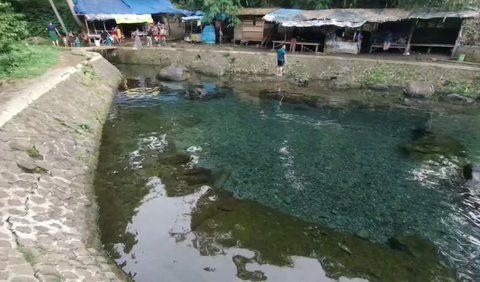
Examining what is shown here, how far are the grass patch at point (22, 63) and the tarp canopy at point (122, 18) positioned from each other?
11.3m

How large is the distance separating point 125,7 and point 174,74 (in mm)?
13440

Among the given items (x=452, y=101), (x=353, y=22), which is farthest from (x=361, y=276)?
(x=353, y=22)

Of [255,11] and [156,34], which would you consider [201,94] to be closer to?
[255,11]

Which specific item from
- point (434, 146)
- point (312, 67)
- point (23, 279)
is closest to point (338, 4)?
point (312, 67)

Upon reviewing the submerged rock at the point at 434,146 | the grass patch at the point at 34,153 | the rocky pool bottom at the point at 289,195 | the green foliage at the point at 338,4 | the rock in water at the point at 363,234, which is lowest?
the rock in water at the point at 363,234

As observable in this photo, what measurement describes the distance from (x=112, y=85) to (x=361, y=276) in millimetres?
22227

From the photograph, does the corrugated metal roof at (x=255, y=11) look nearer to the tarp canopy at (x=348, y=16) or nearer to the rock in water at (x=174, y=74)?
the tarp canopy at (x=348, y=16)

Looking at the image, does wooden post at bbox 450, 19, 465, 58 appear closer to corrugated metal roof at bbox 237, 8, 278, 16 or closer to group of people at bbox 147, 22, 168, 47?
corrugated metal roof at bbox 237, 8, 278, 16

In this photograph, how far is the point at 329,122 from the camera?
20641 mm

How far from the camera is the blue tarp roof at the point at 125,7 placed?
33.5 metres

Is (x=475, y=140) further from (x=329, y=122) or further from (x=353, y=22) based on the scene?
(x=353, y=22)

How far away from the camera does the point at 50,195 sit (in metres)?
10.1

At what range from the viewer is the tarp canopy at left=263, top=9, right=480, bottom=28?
1059 inches

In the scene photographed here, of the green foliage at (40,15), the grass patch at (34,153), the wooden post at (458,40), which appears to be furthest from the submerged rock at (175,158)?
the green foliage at (40,15)
